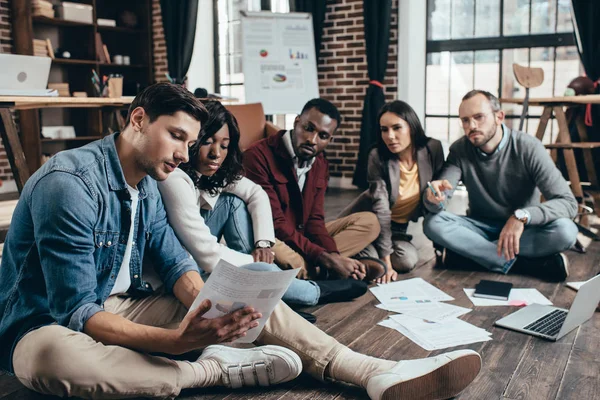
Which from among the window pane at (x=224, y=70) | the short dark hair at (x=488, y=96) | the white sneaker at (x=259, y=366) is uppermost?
the window pane at (x=224, y=70)

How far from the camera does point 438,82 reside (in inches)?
227

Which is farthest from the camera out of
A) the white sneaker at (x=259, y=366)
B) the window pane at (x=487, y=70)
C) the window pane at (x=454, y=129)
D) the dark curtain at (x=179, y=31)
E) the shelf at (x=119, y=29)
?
the shelf at (x=119, y=29)

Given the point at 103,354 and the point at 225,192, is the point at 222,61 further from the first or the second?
the point at 103,354

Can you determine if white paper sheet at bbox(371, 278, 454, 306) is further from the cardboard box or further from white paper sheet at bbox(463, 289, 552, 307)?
the cardboard box

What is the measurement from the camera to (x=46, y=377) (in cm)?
148

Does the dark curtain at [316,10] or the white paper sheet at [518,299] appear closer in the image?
the white paper sheet at [518,299]

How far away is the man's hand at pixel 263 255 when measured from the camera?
252 centimetres

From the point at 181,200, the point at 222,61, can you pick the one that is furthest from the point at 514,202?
the point at 222,61

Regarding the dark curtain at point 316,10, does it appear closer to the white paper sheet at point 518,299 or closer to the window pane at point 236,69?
the window pane at point 236,69

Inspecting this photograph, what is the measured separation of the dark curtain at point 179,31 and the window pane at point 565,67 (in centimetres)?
368

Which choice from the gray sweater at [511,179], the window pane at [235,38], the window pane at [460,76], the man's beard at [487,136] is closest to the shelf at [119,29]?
the window pane at [235,38]

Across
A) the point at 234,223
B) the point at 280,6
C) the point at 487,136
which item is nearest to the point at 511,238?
the point at 487,136

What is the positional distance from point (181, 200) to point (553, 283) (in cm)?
183

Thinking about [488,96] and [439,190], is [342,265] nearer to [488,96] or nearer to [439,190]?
[439,190]
